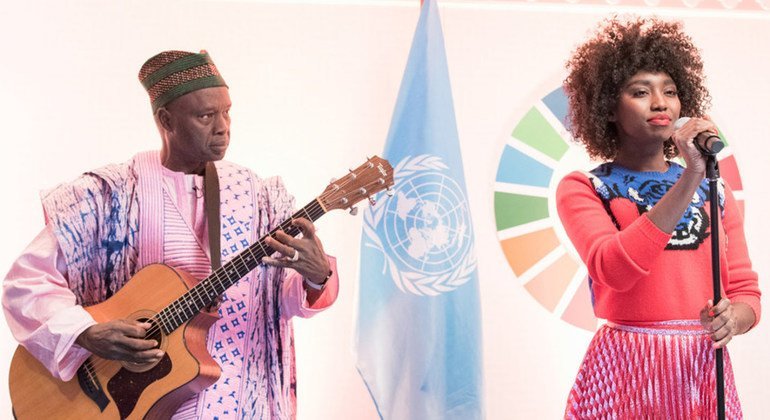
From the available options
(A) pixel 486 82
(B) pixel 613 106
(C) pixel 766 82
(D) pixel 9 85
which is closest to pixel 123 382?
(B) pixel 613 106

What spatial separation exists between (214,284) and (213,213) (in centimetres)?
24

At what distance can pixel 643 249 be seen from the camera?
94.3 inches

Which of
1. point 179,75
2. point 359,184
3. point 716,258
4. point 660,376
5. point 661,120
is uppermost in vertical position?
point 179,75

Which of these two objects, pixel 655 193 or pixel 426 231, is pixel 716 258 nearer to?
pixel 655 193

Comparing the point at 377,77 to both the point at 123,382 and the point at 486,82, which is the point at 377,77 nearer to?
the point at 486,82

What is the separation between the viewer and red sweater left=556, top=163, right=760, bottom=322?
2.44 meters

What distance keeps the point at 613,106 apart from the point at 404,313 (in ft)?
4.24

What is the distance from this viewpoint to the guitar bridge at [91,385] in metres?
2.57

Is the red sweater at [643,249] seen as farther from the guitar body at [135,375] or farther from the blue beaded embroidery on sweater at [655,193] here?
the guitar body at [135,375]

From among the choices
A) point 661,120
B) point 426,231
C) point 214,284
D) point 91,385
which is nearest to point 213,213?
point 214,284

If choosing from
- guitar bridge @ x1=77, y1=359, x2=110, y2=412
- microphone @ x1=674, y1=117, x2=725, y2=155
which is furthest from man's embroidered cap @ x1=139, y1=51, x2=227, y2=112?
microphone @ x1=674, y1=117, x2=725, y2=155

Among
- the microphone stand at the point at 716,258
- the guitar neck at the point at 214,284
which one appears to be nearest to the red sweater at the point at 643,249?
the microphone stand at the point at 716,258

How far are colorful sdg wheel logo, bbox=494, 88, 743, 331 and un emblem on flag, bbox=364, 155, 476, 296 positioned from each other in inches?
18.7

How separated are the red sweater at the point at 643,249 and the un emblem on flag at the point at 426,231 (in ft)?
3.27
